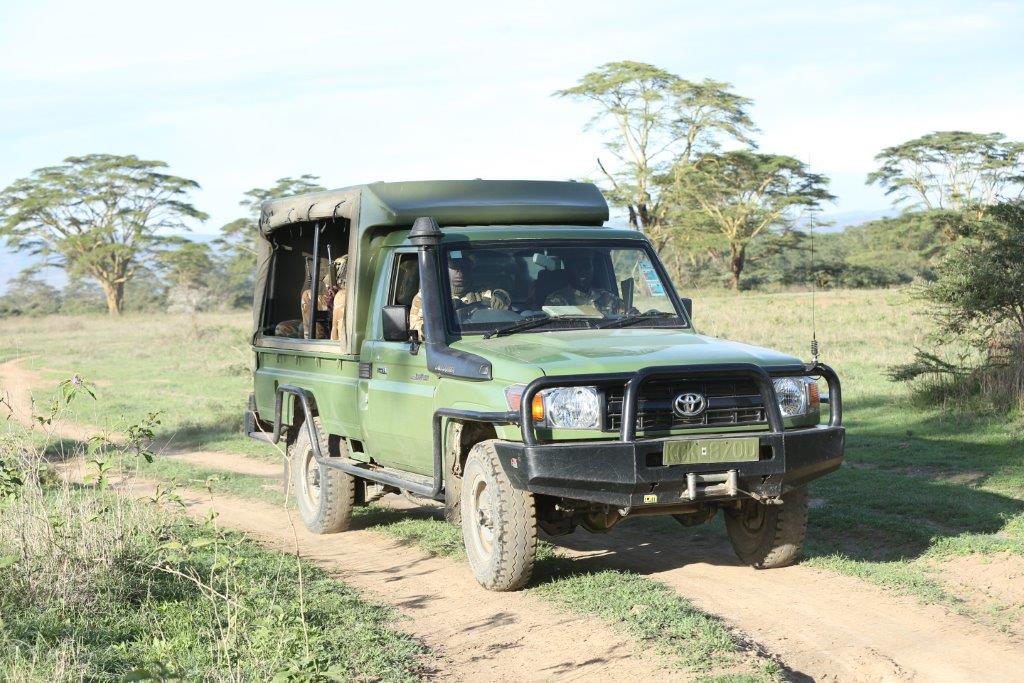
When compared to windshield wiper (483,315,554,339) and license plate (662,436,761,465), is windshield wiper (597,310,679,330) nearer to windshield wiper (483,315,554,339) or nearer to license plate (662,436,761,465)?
windshield wiper (483,315,554,339)

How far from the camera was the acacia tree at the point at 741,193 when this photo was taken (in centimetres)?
4369

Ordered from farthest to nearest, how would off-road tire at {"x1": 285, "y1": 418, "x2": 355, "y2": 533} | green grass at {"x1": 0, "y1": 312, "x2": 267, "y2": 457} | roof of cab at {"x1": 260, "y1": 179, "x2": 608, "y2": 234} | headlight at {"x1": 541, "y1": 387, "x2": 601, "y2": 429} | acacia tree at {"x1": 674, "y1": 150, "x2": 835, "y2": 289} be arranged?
acacia tree at {"x1": 674, "y1": 150, "x2": 835, "y2": 289} < green grass at {"x1": 0, "y1": 312, "x2": 267, "y2": 457} < off-road tire at {"x1": 285, "y1": 418, "x2": 355, "y2": 533} < roof of cab at {"x1": 260, "y1": 179, "x2": 608, "y2": 234} < headlight at {"x1": 541, "y1": 387, "x2": 601, "y2": 429}

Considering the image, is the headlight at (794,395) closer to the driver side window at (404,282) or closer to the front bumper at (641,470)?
the front bumper at (641,470)

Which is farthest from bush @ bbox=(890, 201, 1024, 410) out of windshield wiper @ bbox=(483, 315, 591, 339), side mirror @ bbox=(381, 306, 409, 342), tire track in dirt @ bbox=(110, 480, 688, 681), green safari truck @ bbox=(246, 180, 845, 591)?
side mirror @ bbox=(381, 306, 409, 342)

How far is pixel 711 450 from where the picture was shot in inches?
232

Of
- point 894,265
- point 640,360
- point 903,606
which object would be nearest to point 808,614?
point 903,606

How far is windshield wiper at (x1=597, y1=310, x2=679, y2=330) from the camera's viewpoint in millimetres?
7020

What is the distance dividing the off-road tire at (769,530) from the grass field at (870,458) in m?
0.27

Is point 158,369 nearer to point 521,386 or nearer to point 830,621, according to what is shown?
point 521,386

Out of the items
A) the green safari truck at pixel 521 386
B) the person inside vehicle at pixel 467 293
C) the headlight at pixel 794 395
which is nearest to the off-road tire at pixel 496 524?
the green safari truck at pixel 521 386

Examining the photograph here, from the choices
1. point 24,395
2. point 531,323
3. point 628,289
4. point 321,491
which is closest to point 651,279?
point 628,289

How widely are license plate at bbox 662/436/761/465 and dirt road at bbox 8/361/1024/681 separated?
0.74 metres

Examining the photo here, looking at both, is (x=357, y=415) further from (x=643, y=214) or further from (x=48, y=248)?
(x=48, y=248)

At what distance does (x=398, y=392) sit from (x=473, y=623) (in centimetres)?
179
